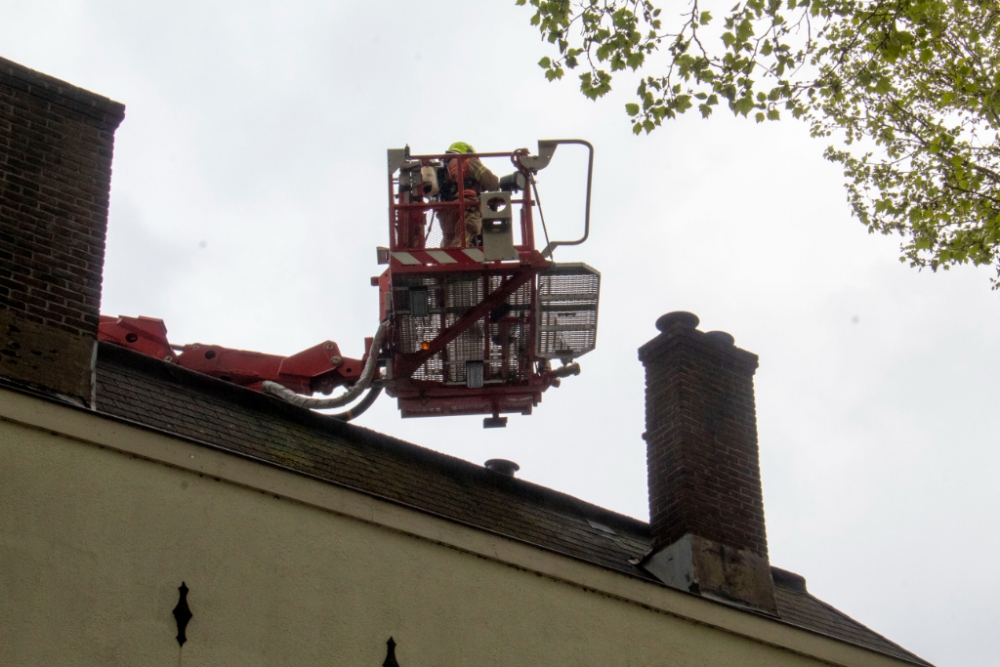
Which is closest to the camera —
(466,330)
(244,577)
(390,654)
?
(244,577)

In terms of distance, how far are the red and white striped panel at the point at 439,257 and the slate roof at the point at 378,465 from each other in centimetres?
203

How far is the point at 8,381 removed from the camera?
781 cm

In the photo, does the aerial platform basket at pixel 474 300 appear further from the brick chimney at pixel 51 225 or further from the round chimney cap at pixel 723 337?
the brick chimney at pixel 51 225

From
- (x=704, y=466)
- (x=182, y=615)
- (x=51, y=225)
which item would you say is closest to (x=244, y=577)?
(x=182, y=615)

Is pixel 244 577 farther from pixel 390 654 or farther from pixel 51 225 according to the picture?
pixel 51 225

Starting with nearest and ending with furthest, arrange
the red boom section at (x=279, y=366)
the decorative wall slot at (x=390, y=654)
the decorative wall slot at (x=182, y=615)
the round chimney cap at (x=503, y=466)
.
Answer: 1. the decorative wall slot at (x=182, y=615)
2. the decorative wall slot at (x=390, y=654)
3. the round chimney cap at (x=503, y=466)
4. the red boom section at (x=279, y=366)

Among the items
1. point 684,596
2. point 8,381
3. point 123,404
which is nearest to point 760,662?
point 684,596

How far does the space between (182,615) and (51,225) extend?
2.88m

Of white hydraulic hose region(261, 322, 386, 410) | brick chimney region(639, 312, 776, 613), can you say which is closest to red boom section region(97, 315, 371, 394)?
white hydraulic hose region(261, 322, 386, 410)

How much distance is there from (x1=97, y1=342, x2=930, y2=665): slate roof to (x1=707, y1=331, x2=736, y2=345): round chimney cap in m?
1.77

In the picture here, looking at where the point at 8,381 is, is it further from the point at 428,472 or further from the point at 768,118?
the point at 768,118

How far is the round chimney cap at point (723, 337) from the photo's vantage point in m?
11.7

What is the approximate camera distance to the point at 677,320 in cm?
1165

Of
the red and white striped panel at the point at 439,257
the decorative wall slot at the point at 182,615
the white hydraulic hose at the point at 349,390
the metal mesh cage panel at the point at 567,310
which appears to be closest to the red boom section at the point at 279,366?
the white hydraulic hose at the point at 349,390
